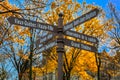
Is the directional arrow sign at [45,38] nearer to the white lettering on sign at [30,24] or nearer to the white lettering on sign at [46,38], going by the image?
the white lettering on sign at [46,38]

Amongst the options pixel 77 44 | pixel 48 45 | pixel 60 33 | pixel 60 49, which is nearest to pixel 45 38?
pixel 48 45

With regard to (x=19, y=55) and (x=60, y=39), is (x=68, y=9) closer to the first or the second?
(x=19, y=55)

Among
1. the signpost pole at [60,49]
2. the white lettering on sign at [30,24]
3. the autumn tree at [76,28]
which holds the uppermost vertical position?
the autumn tree at [76,28]

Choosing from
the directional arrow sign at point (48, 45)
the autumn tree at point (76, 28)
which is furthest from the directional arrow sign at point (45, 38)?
the autumn tree at point (76, 28)

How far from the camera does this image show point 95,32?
2612 cm

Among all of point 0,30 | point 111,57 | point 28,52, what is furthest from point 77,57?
point 0,30

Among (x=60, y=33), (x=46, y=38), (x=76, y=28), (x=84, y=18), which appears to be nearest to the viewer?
(x=84, y=18)

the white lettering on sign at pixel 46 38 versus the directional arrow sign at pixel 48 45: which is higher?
the white lettering on sign at pixel 46 38

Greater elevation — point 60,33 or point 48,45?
point 60,33

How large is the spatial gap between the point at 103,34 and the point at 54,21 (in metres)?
5.65

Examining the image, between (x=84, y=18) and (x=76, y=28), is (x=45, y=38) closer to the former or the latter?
(x=84, y=18)

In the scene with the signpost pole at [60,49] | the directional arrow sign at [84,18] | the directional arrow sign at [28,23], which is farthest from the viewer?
the signpost pole at [60,49]

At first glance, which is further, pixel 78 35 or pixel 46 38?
pixel 46 38

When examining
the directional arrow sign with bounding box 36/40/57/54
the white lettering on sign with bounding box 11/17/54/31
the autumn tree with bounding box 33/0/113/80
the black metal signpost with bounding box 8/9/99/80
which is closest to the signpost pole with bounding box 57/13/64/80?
the black metal signpost with bounding box 8/9/99/80
